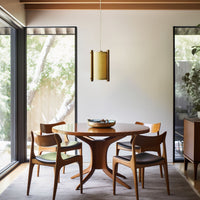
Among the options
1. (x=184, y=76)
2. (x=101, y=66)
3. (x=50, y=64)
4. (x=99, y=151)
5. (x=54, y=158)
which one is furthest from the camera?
(x=50, y=64)

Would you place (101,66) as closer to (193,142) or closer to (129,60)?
(129,60)

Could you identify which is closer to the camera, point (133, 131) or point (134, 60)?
point (133, 131)

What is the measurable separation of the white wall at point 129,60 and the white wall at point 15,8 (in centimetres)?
24

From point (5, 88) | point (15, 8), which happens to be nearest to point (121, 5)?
point (15, 8)

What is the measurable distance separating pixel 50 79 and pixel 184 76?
2520 millimetres

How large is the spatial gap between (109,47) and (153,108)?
139 cm

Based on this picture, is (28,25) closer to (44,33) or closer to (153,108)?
(44,33)

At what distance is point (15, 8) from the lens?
4984 mm

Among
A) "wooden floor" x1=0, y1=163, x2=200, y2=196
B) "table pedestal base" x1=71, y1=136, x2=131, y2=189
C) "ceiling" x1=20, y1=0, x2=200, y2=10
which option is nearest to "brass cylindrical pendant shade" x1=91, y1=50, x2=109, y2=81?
"table pedestal base" x1=71, y1=136, x2=131, y2=189

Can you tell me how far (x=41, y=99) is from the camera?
5.87 m

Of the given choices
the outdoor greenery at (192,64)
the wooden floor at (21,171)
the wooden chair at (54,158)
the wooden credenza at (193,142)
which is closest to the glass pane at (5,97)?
the wooden floor at (21,171)

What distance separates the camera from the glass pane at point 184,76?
5.69 metres

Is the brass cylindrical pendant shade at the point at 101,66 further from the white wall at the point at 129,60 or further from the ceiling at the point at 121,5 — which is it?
the ceiling at the point at 121,5

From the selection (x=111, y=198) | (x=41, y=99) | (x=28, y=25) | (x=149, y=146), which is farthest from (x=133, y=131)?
(x=28, y=25)
